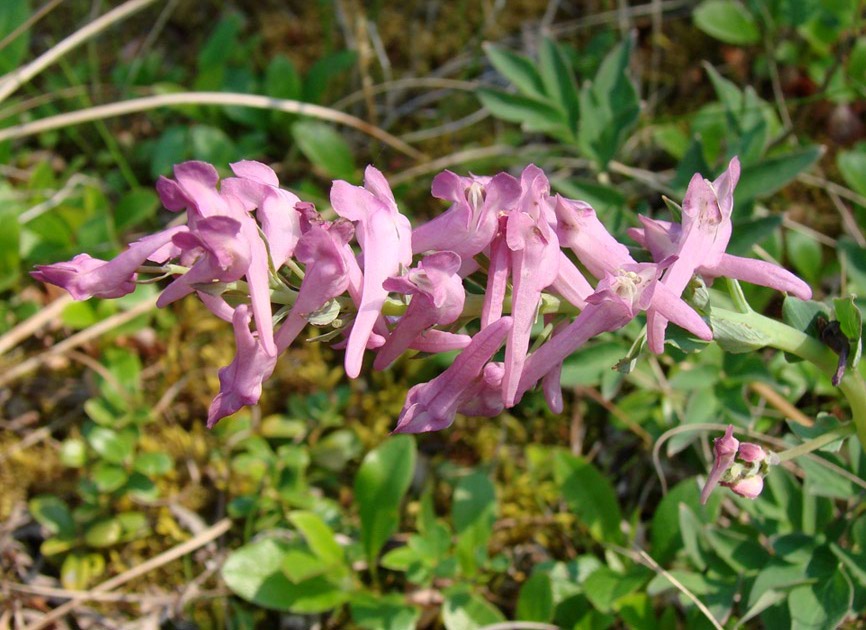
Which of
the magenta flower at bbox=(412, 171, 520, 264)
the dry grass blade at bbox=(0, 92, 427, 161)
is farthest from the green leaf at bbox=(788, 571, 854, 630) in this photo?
the dry grass blade at bbox=(0, 92, 427, 161)

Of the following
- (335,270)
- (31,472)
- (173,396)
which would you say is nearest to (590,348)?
(335,270)

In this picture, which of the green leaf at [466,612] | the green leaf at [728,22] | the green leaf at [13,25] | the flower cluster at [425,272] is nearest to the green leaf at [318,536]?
the green leaf at [466,612]

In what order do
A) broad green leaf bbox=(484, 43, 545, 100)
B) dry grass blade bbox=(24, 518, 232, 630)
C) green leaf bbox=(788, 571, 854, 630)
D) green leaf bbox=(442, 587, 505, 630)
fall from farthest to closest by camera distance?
broad green leaf bbox=(484, 43, 545, 100)
dry grass blade bbox=(24, 518, 232, 630)
green leaf bbox=(442, 587, 505, 630)
green leaf bbox=(788, 571, 854, 630)

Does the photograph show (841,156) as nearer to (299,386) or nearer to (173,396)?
(299,386)

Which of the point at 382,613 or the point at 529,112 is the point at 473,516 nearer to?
the point at 382,613

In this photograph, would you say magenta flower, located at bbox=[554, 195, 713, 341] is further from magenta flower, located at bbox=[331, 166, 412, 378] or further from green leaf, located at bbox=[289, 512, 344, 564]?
green leaf, located at bbox=[289, 512, 344, 564]

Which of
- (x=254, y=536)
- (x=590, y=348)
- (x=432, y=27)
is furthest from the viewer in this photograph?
(x=432, y=27)

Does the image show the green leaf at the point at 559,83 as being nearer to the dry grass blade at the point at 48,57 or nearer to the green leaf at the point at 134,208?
the green leaf at the point at 134,208
